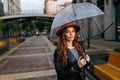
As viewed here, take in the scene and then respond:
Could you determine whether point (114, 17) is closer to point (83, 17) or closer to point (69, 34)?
point (83, 17)

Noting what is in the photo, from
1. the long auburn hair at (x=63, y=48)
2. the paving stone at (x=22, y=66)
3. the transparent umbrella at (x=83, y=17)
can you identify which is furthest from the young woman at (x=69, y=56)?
the paving stone at (x=22, y=66)

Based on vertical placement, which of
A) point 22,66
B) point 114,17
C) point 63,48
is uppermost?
point 114,17

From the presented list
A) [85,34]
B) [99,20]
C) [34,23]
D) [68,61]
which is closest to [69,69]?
[68,61]

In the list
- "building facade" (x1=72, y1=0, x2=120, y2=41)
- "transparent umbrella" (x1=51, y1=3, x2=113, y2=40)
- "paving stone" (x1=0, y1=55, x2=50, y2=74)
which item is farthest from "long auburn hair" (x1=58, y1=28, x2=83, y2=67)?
"building facade" (x1=72, y1=0, x2=120, y2=41)

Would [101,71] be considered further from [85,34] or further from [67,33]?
[67,33]

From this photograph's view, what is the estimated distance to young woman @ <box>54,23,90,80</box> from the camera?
3.24 meters

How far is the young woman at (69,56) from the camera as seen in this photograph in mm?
3240

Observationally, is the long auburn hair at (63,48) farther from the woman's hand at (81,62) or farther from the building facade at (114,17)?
the building facade at (114,17)

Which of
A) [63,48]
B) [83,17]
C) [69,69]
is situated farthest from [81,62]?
[83,17]

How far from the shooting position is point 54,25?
3930 mm

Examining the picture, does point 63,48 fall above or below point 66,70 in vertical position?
above

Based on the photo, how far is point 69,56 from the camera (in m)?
3.30

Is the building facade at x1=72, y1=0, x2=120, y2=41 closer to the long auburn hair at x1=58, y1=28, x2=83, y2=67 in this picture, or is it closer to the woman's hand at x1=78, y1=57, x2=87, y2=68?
the long auburn hair at x1=58, y1=28, x2=83, y2=67

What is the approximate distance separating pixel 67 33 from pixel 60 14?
80 centimetres
